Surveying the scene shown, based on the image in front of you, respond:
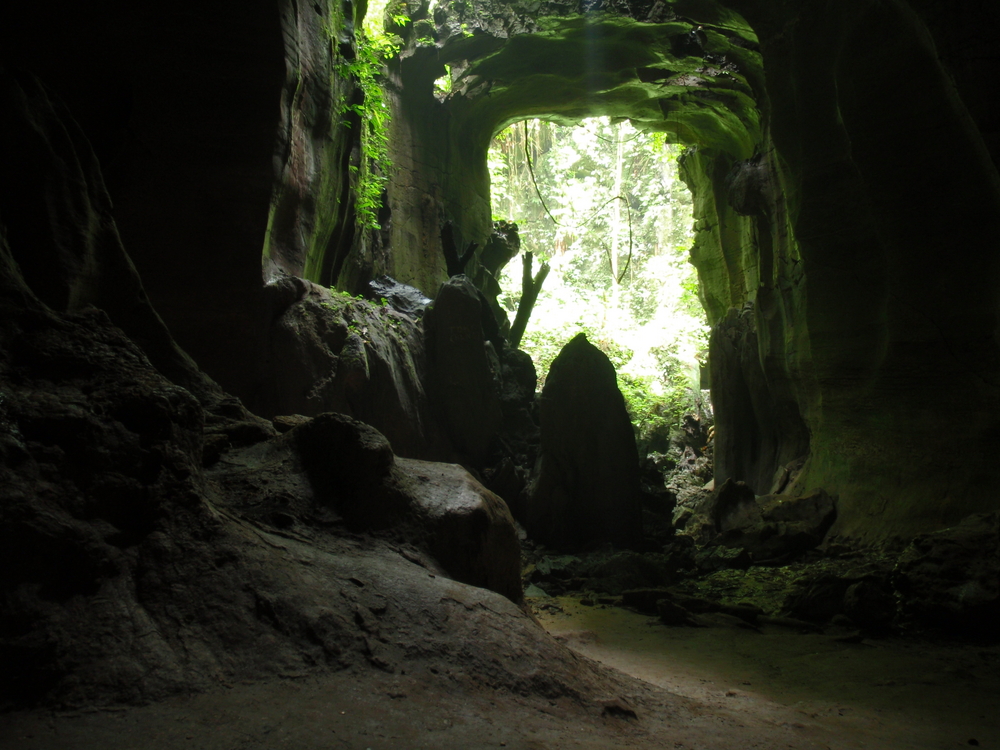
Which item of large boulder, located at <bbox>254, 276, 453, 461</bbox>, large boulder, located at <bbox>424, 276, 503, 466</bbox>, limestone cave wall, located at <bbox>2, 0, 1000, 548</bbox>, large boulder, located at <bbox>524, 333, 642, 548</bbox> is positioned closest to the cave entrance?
large boulder, located at <bbox>424, 276, 503, 466</bbox>

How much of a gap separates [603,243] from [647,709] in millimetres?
24524

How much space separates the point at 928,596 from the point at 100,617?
18.6 feet

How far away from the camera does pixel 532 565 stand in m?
7.80

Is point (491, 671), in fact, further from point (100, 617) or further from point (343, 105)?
point (343, 105)

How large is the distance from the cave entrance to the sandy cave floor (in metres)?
16.5

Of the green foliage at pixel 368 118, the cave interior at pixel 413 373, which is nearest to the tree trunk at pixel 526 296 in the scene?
the cave interior at pixel 413 373

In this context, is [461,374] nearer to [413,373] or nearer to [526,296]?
[413,373]

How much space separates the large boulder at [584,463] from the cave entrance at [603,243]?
467 inches

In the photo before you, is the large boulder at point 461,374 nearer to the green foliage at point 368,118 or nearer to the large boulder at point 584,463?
the large boulder at point 584,463

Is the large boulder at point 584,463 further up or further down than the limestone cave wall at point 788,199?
further down

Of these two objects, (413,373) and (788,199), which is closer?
(788,199)

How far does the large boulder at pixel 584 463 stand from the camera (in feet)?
28.0

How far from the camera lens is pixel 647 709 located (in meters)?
2.78

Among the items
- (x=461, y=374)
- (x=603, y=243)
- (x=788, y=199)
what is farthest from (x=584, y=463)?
(x=603, y=243)
